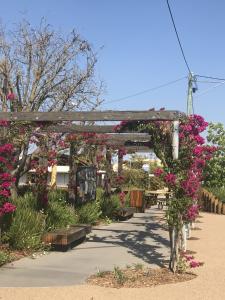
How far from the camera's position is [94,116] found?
34.4 feet

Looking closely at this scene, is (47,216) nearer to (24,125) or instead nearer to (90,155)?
(24,125)

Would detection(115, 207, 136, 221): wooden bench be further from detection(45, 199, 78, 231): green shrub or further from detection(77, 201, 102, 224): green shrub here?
detection(45, 199, 78, 231): green shrub

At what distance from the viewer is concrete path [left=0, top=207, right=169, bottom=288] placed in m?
8.47

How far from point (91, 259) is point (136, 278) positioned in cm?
212

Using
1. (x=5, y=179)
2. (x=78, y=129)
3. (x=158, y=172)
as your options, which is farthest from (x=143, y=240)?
(x=5, y=179)

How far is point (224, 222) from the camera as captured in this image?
2033cm

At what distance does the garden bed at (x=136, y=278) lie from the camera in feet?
26.6

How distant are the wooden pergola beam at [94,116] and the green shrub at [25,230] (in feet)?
6.40

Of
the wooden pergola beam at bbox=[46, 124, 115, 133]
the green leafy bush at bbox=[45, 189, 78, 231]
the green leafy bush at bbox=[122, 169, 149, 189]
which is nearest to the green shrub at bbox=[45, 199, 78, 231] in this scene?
the green leafy bush at bbox=[45, 189, 78, 231]

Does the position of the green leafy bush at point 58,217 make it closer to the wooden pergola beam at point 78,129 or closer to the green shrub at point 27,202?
the green shrub at point 27,202

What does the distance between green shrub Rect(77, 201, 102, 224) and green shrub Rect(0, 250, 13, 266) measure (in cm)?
560

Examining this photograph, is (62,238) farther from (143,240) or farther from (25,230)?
(143,240)

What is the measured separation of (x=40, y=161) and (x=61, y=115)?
409cm

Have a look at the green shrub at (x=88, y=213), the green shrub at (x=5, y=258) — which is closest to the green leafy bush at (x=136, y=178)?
the green shrub at (x=88, y=213)
